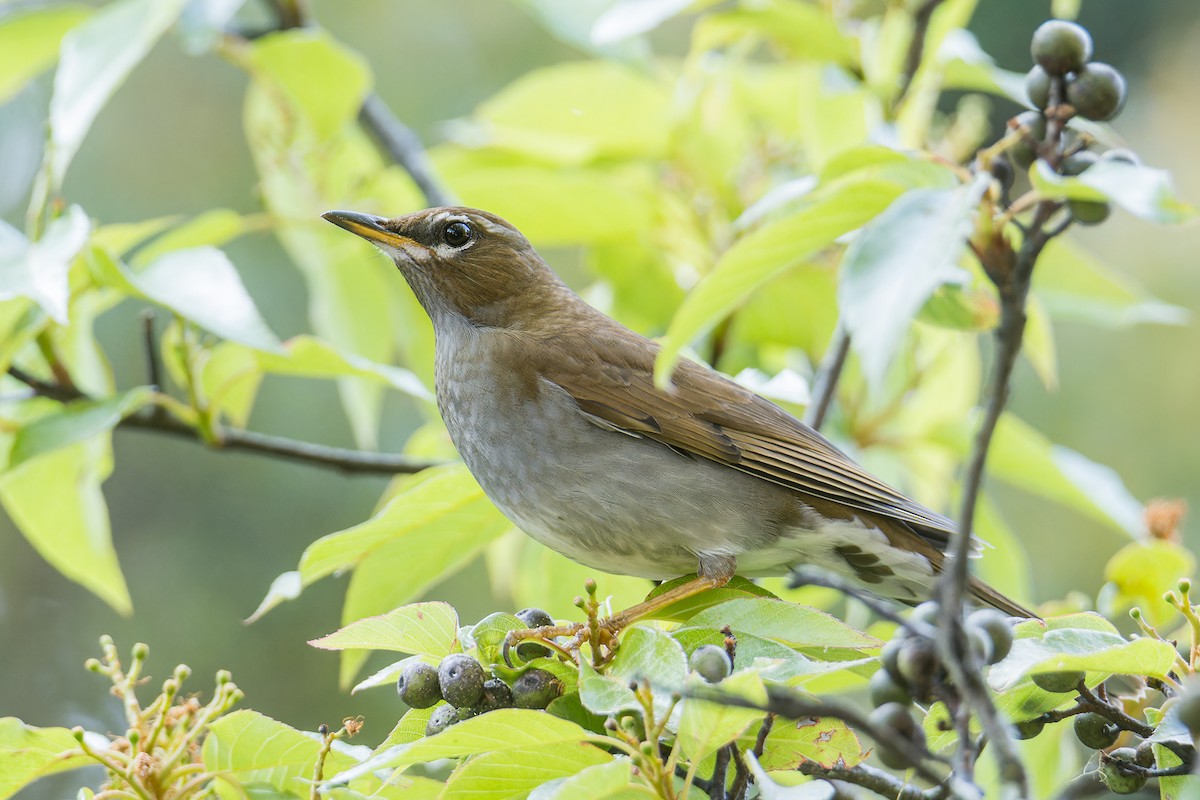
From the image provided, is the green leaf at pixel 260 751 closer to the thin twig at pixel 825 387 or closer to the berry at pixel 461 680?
the berry at pixel 461 680

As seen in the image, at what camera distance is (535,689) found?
2.35m

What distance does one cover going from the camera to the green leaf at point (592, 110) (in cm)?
450

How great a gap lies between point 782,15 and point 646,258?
3.10 ft

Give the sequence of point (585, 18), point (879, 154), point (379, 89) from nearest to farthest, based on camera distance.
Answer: point (879, 154), point (585, 18), point (379, 89)

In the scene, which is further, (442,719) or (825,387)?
(825,387)

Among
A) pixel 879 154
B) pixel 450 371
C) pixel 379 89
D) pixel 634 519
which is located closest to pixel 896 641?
pixel 879 154

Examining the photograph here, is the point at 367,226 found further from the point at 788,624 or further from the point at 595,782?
the point at 595,782

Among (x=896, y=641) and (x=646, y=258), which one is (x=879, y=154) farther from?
(x=646, y=258)

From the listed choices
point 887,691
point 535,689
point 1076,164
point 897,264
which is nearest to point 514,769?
point 535,689

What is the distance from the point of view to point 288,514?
946 cm

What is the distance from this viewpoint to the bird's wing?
3.77 metres

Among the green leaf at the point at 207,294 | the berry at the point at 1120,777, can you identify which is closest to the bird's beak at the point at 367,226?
the green leaf at the point at 207,294

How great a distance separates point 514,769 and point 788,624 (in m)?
0.60

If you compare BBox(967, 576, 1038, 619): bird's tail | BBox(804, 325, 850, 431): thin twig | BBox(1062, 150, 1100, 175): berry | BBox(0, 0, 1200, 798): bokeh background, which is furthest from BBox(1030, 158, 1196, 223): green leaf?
BBox(0, 0, 1200, 798): bokeh background
